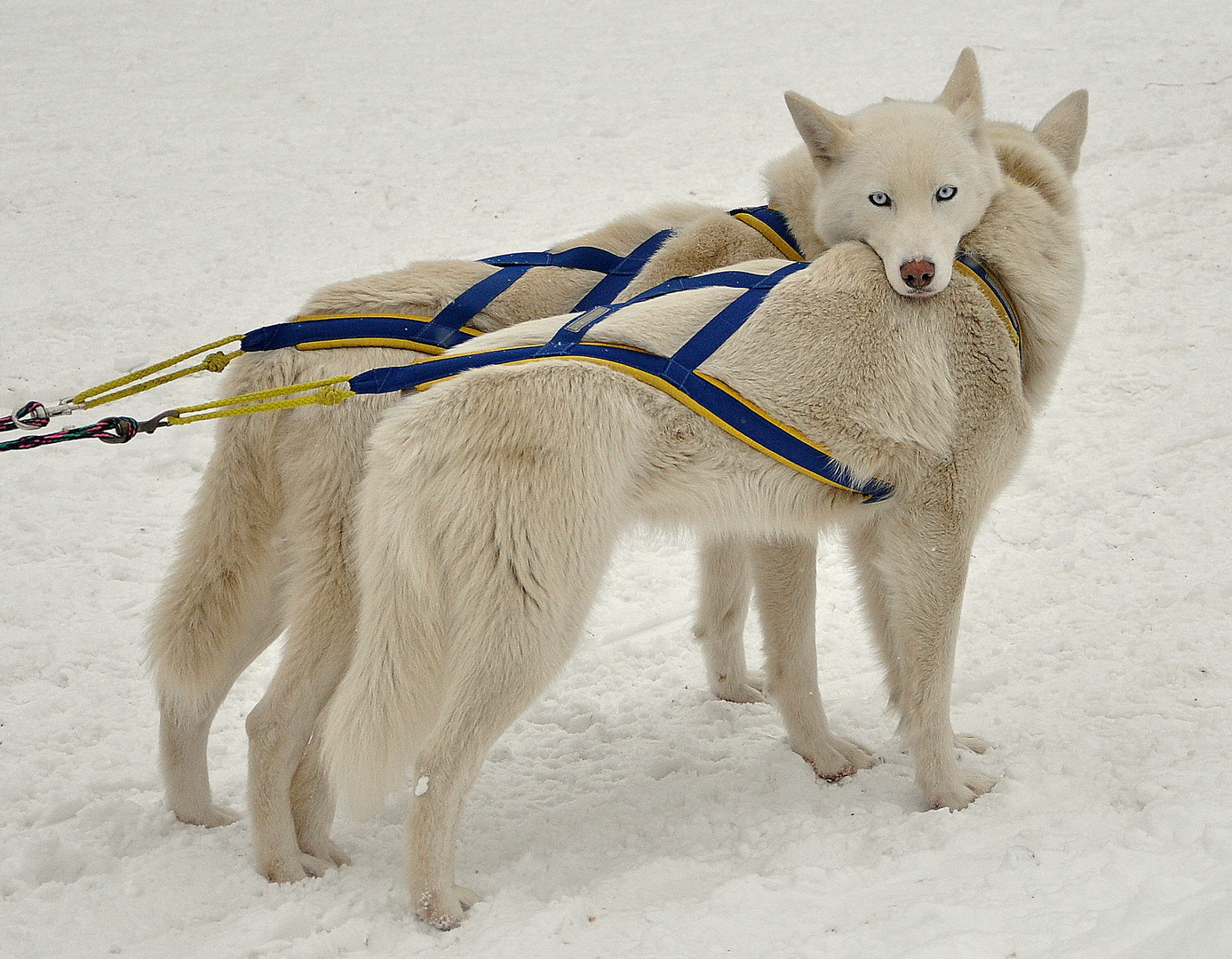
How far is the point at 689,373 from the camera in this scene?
9.81 ft

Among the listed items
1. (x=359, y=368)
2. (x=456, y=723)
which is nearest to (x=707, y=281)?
(x=359, y=368)

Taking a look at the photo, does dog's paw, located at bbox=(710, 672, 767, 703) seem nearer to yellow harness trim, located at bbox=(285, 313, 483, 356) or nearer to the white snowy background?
the white snowy background

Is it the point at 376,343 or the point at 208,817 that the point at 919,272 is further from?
the point at 208,817

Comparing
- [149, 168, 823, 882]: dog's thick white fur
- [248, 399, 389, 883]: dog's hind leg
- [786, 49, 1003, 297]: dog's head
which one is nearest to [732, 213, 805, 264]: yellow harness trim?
[149, 168, 823, 882]: dog's thick white fur

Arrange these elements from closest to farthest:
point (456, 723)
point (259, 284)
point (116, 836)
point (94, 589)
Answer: point (456, 723), point (116, 836), point (94, 589), point (259, 284)

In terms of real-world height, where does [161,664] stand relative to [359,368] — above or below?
below

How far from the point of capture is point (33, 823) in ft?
11.7

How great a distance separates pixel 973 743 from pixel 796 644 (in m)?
0.70

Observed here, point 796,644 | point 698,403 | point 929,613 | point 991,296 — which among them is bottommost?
point 796,644

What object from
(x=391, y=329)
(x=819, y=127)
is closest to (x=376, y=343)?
(x=391, y=329)

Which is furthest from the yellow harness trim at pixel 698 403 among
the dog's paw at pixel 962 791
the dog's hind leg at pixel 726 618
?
the dog's hind leg at pixel 726 618

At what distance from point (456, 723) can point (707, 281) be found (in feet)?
4.98

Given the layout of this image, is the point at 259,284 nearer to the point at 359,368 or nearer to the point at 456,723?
the point at 359,368

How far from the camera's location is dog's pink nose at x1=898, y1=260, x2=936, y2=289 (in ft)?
10.1
